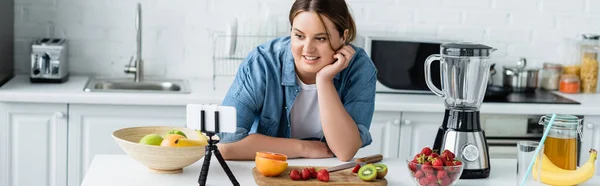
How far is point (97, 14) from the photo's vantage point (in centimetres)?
421

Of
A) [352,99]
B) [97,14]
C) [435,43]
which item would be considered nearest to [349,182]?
Result: [352,99]

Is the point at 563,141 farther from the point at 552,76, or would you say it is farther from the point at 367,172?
the point at 552,76

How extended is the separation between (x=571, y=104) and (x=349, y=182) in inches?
81.7

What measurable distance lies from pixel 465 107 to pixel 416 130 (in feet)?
4.69

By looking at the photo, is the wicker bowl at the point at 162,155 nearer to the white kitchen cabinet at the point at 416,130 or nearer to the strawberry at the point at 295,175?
the strawberry at the point at 295,175

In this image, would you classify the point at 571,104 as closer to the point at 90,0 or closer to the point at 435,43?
the point at 435,43

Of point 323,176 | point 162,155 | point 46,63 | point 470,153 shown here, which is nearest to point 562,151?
point 470,153

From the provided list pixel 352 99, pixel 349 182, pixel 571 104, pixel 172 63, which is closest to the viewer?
pixel 349 182

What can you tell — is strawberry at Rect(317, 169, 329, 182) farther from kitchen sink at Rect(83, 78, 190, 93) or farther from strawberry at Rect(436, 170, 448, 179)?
kitchen sink at Rect(83, 78, 190, 93)

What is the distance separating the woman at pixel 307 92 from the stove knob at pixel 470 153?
0.36 m

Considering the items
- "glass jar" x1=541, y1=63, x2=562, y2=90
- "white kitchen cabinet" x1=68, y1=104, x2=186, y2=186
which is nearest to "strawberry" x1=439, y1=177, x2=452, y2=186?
"white kitchen cabinet" x1=68, y1=104, x2=186, y2=186

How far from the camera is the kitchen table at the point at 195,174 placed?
229 centimetres

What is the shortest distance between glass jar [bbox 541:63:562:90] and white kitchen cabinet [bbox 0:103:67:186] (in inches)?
95.8

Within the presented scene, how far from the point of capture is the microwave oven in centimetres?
407
